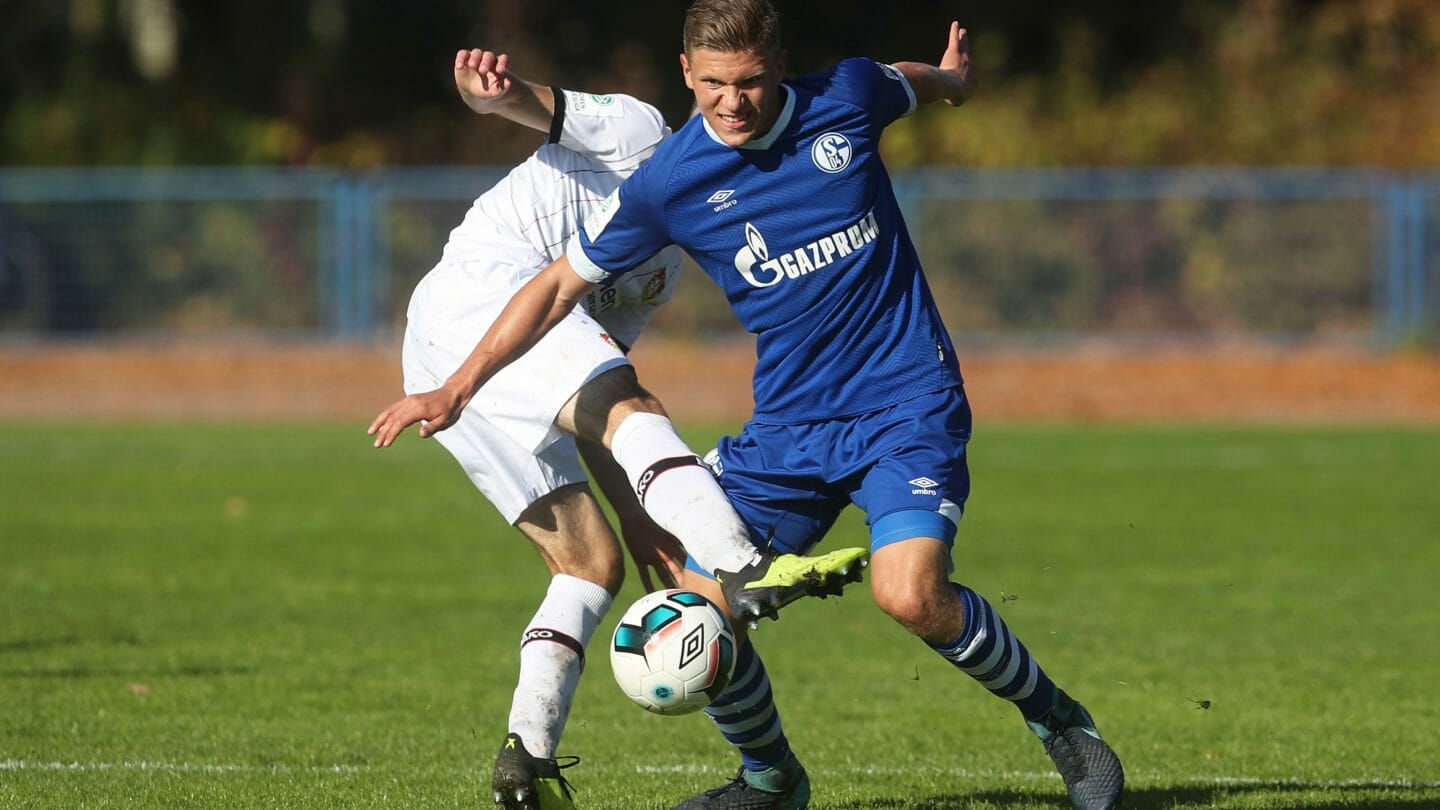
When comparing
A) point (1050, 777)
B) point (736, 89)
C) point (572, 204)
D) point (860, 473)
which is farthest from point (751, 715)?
point (736, 89)

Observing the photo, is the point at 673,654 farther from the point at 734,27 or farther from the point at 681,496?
the point at 734,27

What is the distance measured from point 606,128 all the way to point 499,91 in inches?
14.1

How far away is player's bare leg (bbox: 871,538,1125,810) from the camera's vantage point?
523 cm

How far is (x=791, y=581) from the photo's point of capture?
4.99 m

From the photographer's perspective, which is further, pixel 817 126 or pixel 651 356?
pixel 651 356

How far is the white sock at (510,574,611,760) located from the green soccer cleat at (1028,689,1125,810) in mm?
1341

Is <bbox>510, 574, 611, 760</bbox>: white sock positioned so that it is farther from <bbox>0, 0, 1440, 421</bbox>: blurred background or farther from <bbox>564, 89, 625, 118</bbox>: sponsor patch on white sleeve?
<bbox>0, 0, 1440, 421</bbox>: blurred background

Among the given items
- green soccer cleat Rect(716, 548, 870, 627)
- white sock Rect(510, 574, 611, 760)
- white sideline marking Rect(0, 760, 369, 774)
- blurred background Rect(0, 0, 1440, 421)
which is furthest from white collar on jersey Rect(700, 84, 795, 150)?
blurred background Rect(0, 0, 1440, 421)

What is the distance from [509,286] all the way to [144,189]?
753 inches

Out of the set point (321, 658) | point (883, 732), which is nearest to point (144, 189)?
point (321, 658)

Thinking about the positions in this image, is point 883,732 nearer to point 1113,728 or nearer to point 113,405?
point 1113,728

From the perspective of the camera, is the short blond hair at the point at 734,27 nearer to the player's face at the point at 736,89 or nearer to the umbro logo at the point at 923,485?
the player's face at the point at 736,89

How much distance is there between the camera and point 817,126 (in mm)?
5441

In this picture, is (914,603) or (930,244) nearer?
(914,603)
